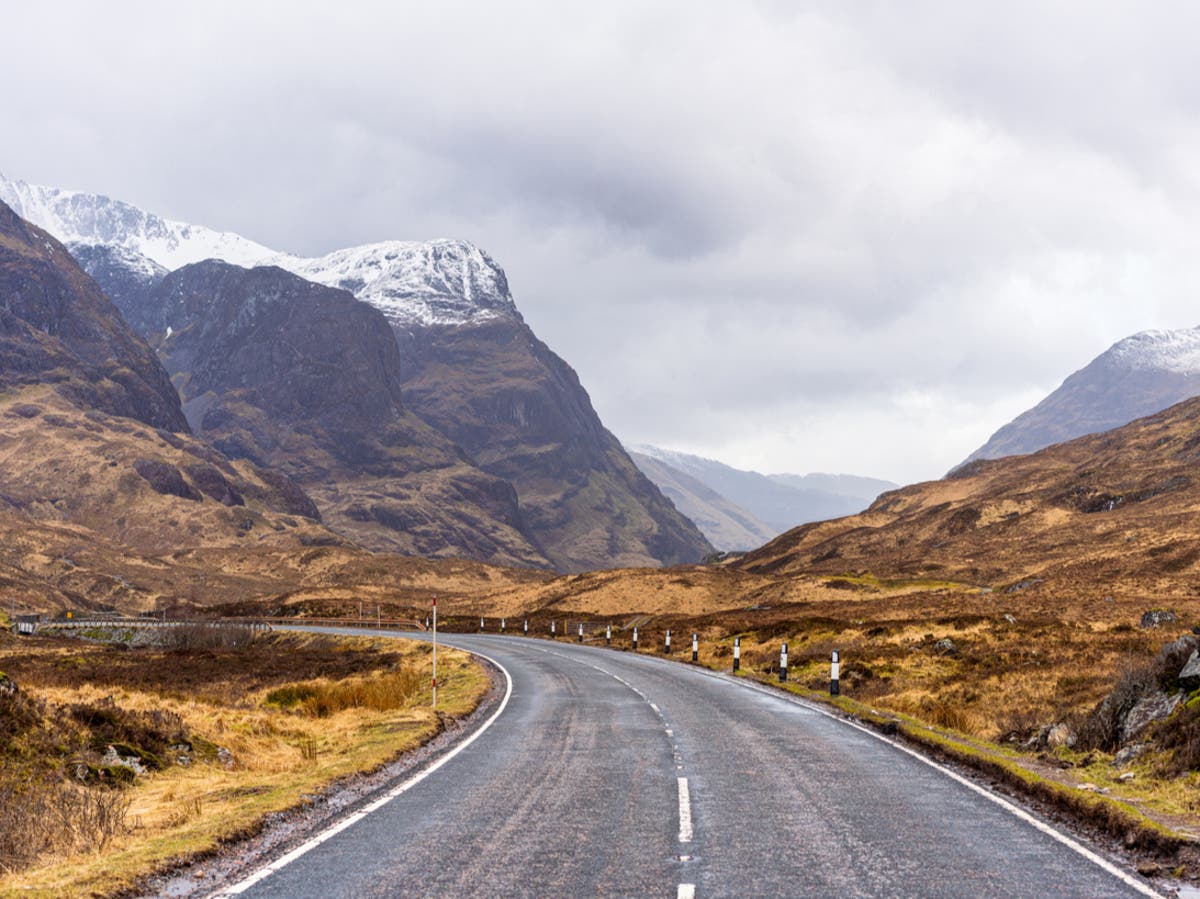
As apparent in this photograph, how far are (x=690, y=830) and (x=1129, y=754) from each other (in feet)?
24.2

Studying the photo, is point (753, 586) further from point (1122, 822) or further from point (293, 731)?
point (1122, 822)

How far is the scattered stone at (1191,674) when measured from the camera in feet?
43.4

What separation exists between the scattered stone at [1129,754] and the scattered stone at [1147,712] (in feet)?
2.08

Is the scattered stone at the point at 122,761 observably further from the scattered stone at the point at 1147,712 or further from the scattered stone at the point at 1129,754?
the scattered stone at the point at 1147,712

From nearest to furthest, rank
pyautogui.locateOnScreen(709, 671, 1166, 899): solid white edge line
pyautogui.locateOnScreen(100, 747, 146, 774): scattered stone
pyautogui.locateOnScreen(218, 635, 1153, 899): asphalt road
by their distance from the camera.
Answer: pyautogui.locateOnScreen(218, 635, 1153, 899): asphalt road, pyautogui.locateOnScreen(709, 671, 1166, 899): solid white edge line, pyautogui.locateOnScreen(100, 747, 146, 774): scattered stone

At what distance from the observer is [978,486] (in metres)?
132

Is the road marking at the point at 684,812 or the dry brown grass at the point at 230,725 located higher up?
the road marking at the point at 684,812

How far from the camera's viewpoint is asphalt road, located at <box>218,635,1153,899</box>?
7598mm

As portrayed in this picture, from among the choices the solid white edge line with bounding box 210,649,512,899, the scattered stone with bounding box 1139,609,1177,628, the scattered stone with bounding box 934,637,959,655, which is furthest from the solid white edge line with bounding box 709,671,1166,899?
the scattered stone with bounding box 1139,609,1177,628

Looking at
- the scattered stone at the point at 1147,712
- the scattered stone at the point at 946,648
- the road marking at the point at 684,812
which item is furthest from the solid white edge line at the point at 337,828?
the scattered stone at the point at 946,648

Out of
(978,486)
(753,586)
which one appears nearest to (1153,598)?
(753,586)

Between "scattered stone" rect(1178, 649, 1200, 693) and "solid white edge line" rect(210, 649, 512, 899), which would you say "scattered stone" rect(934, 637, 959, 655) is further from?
"solid white edge line" rect(210, 649, 512, 899)

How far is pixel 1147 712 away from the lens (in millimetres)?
13984

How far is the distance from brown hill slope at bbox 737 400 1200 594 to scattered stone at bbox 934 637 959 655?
30.4m
